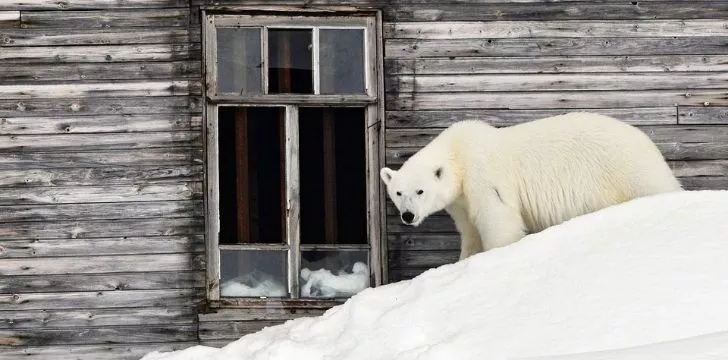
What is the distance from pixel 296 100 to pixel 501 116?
5.08 ft

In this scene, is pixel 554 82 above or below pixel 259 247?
above

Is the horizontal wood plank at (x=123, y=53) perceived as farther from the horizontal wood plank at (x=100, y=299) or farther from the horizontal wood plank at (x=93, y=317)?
the horizontal wood plank at (x=93, y=317)

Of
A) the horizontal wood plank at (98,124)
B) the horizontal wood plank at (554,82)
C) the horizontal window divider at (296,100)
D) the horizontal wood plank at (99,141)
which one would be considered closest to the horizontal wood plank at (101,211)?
the horizontal wood plank at (99,141)

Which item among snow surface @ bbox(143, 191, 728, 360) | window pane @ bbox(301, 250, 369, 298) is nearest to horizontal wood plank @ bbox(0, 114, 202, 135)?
window pane @ bbox(301, 250, 369, 298)

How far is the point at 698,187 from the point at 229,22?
3.74 meters

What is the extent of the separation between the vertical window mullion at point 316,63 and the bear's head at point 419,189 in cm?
92

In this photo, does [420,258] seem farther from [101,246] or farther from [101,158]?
[101,158]

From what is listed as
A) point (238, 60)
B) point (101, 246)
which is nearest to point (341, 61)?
point (238, 60)

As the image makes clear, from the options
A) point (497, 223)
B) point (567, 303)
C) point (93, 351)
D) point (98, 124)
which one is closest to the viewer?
point (567, 303)

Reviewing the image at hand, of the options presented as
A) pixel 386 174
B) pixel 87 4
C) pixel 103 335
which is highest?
pixel 87 4

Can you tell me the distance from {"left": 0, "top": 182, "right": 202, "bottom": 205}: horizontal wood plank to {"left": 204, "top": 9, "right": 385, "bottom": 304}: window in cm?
19

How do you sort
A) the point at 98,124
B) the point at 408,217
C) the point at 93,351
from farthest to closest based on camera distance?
the point at 98,124 → the point at 93,351 → the point at 408,217

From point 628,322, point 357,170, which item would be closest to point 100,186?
point 357,170

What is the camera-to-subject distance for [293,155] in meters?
8.15
